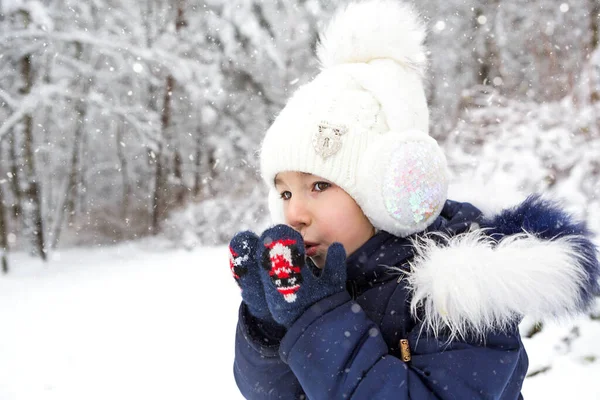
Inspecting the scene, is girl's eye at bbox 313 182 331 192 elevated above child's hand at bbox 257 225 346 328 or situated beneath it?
elevated above

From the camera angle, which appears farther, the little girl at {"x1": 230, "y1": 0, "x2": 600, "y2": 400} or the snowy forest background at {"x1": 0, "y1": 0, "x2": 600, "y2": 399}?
the snowy forest background at {"x1": 0, "y1": 0, "x2": 600, "y2": 399}

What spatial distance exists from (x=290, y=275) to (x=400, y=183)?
1.28 feet

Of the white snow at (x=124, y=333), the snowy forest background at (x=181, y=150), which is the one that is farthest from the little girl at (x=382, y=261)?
the white snow at (x=124, y=333)

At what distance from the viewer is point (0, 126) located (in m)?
7.20

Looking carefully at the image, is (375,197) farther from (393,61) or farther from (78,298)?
(78,298)

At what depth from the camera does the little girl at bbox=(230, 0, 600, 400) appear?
107 centimetres

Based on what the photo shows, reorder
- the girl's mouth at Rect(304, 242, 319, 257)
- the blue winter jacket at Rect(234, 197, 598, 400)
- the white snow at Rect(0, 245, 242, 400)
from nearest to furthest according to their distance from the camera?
the blue winter jacket at Rect(234, 197, 598, 400) → the girl's mouth at Rect(304, 242, 319, 257) → the white snow at Rect(0, 245, 242, 400)

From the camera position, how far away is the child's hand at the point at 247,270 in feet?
3.80

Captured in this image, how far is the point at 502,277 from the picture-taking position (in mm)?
1111

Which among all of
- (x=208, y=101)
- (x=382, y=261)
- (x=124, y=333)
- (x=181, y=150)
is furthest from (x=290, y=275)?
(x=181, y=150)

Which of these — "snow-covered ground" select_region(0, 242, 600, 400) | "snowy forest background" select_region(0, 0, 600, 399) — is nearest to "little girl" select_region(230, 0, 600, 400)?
"snowy forest background" select_region(0, 0, 600, 399)

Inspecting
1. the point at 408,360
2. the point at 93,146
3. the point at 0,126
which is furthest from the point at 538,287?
the point at 93,146

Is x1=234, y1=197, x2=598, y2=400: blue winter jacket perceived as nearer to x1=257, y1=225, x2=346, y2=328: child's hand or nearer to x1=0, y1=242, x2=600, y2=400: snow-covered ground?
x1=257, y1=225, x2=346, y2=328: child's hand

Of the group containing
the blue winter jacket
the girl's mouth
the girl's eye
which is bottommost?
the blue winter jacket
